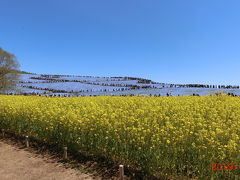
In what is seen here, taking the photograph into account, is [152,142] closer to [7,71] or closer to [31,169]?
[31,169]

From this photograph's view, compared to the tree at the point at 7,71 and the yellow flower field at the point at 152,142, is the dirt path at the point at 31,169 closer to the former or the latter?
the yellow flower field at the point at 152,142

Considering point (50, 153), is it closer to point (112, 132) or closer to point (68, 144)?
point (68, 144)

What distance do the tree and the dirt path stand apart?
94.4 ft

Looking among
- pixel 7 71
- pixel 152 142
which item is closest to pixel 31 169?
pixel 152 142

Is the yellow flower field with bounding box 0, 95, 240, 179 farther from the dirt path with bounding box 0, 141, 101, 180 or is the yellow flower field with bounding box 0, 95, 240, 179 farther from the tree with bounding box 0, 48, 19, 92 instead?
the tree with bounding box 0, 48, 19, 92

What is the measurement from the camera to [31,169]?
7641mm

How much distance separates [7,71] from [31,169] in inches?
1226

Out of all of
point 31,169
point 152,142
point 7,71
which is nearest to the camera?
point 152,142

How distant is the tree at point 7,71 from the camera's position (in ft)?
115

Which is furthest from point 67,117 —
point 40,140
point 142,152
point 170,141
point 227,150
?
point 227,150

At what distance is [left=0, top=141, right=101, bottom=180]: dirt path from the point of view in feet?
23.0

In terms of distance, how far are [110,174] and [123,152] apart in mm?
840

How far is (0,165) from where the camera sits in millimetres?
8117

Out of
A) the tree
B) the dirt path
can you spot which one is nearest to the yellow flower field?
the dirt path
